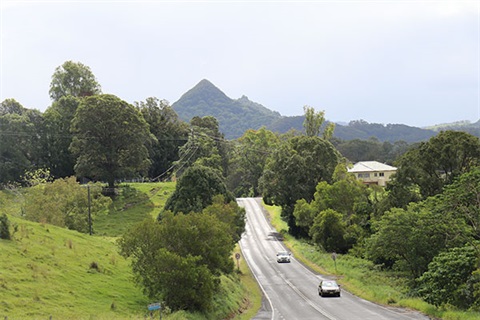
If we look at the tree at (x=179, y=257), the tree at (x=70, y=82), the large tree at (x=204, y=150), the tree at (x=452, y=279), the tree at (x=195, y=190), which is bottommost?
the tree at (x=452, y=279)

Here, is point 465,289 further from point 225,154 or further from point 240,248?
point 225,154

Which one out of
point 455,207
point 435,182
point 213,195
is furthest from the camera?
point 435,182

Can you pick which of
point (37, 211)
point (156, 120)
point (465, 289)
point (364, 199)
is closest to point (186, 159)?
point (156, 120)

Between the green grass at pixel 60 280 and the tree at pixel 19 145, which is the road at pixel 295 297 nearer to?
the green grass at pixel 60 280

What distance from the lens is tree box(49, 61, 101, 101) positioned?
123375 millimetres

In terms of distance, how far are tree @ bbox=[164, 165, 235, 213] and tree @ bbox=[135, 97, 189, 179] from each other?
231 ft

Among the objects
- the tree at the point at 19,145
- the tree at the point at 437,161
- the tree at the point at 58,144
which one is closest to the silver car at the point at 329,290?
the tree at the point at 437,161

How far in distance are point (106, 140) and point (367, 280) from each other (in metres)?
61.1

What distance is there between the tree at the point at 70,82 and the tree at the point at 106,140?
32.3 m

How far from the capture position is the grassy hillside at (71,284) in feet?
82.5

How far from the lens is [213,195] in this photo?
53.4 meters

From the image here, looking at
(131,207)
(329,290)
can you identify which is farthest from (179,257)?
(131,207)

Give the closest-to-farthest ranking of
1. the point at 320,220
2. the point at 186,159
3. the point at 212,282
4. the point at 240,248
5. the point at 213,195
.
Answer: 1. the point at 212,282
2. the point at 213,195
3. the point at 320,220
4. the point at 240,248
5. the point at 186,159

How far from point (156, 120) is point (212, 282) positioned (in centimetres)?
10314
